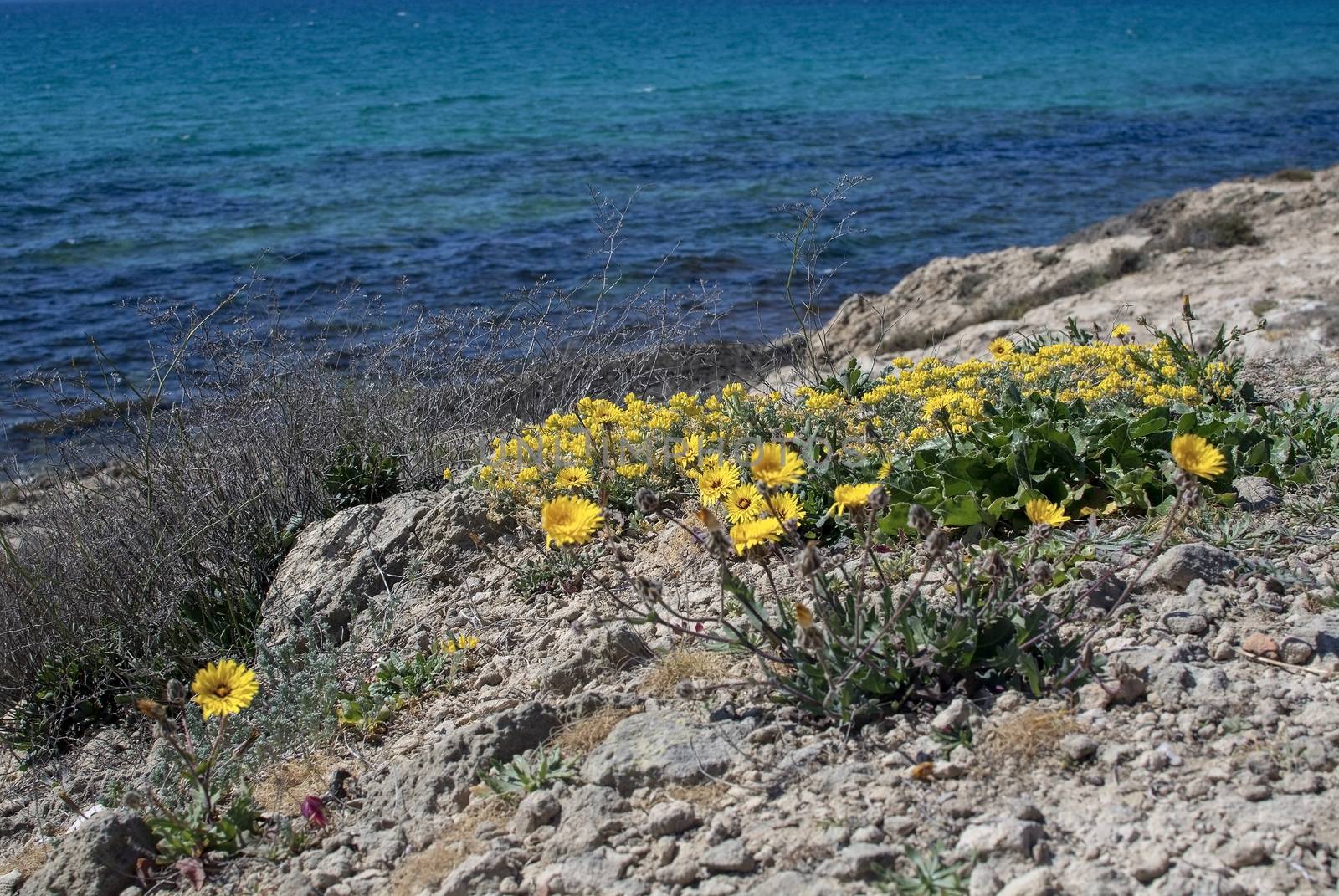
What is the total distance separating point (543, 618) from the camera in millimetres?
4211

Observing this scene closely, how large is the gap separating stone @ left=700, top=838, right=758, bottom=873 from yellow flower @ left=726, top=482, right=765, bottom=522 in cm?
102

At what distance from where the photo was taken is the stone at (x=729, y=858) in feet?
8.63

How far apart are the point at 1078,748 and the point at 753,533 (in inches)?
37.4

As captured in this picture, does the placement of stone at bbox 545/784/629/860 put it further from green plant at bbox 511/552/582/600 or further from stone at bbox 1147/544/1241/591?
stone at bbox 1147/544/1241/591

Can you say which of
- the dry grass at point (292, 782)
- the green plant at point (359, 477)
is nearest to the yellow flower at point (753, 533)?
the dry grass at point (292, 782)

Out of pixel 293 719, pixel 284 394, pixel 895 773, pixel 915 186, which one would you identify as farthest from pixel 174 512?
pixel 915 186

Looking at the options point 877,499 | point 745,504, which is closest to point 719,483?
point 745,504

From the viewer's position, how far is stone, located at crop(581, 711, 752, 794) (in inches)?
117

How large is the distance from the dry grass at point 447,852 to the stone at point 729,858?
23.7 inches

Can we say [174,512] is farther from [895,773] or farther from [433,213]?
[433,213]

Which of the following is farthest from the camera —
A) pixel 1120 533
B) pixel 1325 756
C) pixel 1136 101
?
pixel 1136 101

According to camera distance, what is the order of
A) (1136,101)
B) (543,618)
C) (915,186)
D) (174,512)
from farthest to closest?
(1136,101) → (915,186) → (174,512) → (543,618)

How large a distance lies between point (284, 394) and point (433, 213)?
13827 mm

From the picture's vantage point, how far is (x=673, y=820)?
110 inches
